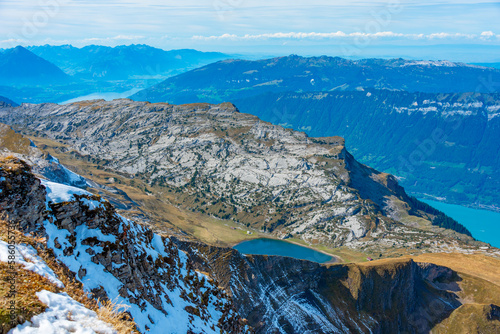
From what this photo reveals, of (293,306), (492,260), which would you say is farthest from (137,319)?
(492,260)

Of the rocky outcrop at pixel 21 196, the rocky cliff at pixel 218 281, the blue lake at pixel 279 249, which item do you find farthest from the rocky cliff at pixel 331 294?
the blue lake at pixel 279 249

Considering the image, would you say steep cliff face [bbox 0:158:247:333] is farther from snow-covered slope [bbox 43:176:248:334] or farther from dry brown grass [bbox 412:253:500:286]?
dry brown grass [bbox 412:253:500:286]

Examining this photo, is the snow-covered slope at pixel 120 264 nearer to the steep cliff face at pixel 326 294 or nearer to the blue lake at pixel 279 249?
the steep cliff face at pixel 326 294

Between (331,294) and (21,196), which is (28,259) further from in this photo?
(331,294)

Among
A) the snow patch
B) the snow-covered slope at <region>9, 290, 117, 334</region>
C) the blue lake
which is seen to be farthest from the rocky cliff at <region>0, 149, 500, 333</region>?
the blue lake

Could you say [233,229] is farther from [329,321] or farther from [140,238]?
[140,238]

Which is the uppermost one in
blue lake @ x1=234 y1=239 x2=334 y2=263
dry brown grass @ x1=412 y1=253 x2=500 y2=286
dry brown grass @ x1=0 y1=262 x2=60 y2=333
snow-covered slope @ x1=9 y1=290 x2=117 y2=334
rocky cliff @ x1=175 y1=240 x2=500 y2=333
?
dry brown grass @ x1=0 y1=262 x2=60 y2=333
